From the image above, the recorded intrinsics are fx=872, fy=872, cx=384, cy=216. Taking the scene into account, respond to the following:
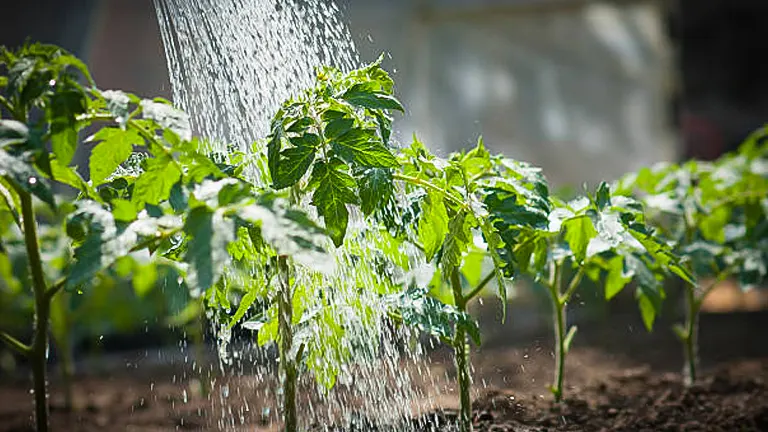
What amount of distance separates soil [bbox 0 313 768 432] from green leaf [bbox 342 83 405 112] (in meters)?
0.67

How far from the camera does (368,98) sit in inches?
52.0

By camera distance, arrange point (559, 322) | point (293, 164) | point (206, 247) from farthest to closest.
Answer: point (559, 322), point (293, 164), point (206, 247)

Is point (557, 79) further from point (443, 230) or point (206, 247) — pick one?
point (206, 247)

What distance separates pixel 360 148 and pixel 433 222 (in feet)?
0.65

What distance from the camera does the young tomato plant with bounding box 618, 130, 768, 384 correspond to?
96.3 inches

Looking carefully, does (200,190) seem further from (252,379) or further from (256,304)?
(252,379)

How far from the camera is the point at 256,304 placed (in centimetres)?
175

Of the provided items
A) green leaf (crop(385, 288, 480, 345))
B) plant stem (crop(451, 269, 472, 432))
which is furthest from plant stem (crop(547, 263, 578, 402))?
green leaf (crop(385, 288, 480, 345))

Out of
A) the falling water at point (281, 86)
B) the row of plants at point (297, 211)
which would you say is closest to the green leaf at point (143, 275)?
the falling water at point (281, 86)

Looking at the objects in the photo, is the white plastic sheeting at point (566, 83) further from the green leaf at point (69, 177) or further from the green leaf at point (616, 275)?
the green leaf at point (69, 177)

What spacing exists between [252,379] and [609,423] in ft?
4.62

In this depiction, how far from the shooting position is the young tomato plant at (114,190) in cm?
110

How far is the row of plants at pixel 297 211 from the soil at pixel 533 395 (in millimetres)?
256

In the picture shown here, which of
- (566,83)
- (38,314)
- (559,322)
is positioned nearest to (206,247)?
(38,314)
